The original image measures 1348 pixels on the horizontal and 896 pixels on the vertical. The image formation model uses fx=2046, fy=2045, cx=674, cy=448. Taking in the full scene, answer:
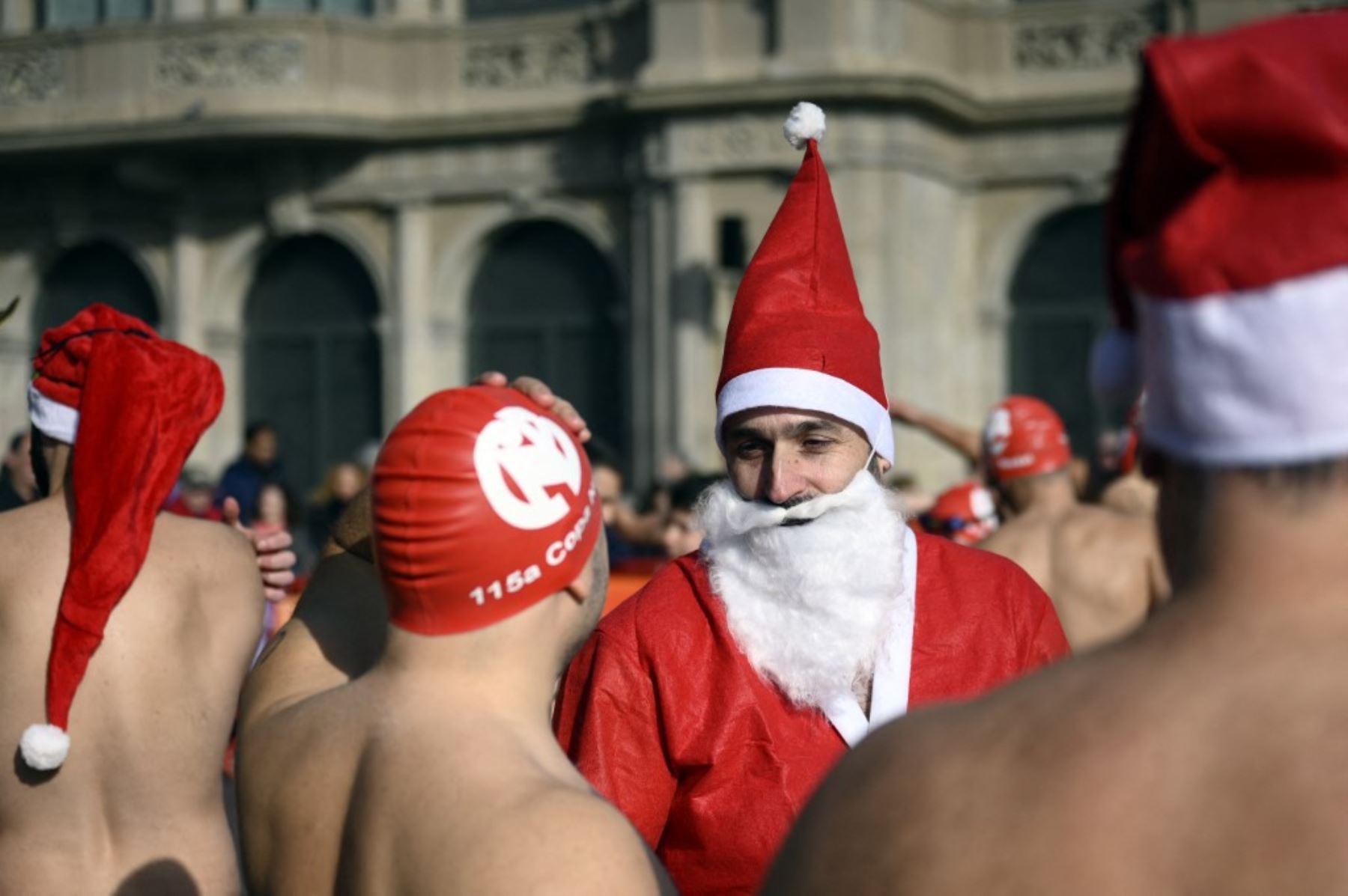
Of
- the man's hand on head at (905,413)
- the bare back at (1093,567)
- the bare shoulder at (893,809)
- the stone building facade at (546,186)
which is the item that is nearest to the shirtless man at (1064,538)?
the bare back at (1093,567)

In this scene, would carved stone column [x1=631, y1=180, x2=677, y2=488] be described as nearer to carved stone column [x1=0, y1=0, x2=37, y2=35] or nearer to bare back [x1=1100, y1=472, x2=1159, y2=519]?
carved stone column [x1=0, y1=0, x2=37, y2=35]

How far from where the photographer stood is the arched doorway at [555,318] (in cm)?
2019

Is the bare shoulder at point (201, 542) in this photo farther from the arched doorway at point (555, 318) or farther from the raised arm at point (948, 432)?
the arched doorway at point (555, 318)

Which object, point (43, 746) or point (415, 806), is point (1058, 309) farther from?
point (415, 806)

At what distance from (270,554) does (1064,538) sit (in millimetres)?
3117

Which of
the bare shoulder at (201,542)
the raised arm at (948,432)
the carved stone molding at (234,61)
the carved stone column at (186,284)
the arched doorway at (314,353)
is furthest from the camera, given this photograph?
the arched doorway at (314,353)

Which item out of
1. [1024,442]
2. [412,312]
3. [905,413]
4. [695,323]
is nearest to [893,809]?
[1024,442]

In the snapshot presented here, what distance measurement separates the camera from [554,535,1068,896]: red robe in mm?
3385

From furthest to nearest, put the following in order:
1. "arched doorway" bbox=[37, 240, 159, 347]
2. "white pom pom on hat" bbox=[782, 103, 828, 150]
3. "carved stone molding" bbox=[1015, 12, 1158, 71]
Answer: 1. "arched doorway" bbox=[37, 240, 159, 347]
2. "carved stone molding" bbox=[1015, 12, 1158, 71]
3. "white pom pom on hat" bbox=[782, 103, 828, 150]

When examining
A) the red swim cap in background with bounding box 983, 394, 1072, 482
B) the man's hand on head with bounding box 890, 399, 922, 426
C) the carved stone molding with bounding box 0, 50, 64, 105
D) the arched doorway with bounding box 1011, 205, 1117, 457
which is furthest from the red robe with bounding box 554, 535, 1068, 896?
the carved stone molding with bounding box 0, 50, 64, 105

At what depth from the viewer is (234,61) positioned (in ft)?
67.3

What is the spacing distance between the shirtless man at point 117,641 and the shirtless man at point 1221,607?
2615mm

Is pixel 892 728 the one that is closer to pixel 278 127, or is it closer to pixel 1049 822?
pixel 1049 822

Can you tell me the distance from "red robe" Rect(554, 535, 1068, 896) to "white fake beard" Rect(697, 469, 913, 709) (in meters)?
0.04
